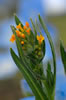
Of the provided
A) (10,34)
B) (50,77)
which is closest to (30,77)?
(50,77)

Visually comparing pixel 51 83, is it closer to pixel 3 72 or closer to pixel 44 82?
pixel 44 82

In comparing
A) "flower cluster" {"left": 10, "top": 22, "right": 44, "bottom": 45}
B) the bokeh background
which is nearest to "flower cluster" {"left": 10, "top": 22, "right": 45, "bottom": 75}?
"flower cluster" {"left": 10, "top": 22, "right": 44, "bottom": 45}

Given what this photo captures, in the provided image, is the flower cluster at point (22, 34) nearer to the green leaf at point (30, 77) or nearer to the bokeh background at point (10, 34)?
the green leaf at point (30, 77)

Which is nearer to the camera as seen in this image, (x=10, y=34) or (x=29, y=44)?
(x=29, y=44)

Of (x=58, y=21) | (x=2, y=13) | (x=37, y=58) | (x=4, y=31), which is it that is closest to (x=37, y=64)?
(x=37, y=58)

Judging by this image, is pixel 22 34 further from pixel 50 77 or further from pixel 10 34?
pixel 10 34

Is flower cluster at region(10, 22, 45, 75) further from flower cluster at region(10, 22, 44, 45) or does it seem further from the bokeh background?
the bokeh background
